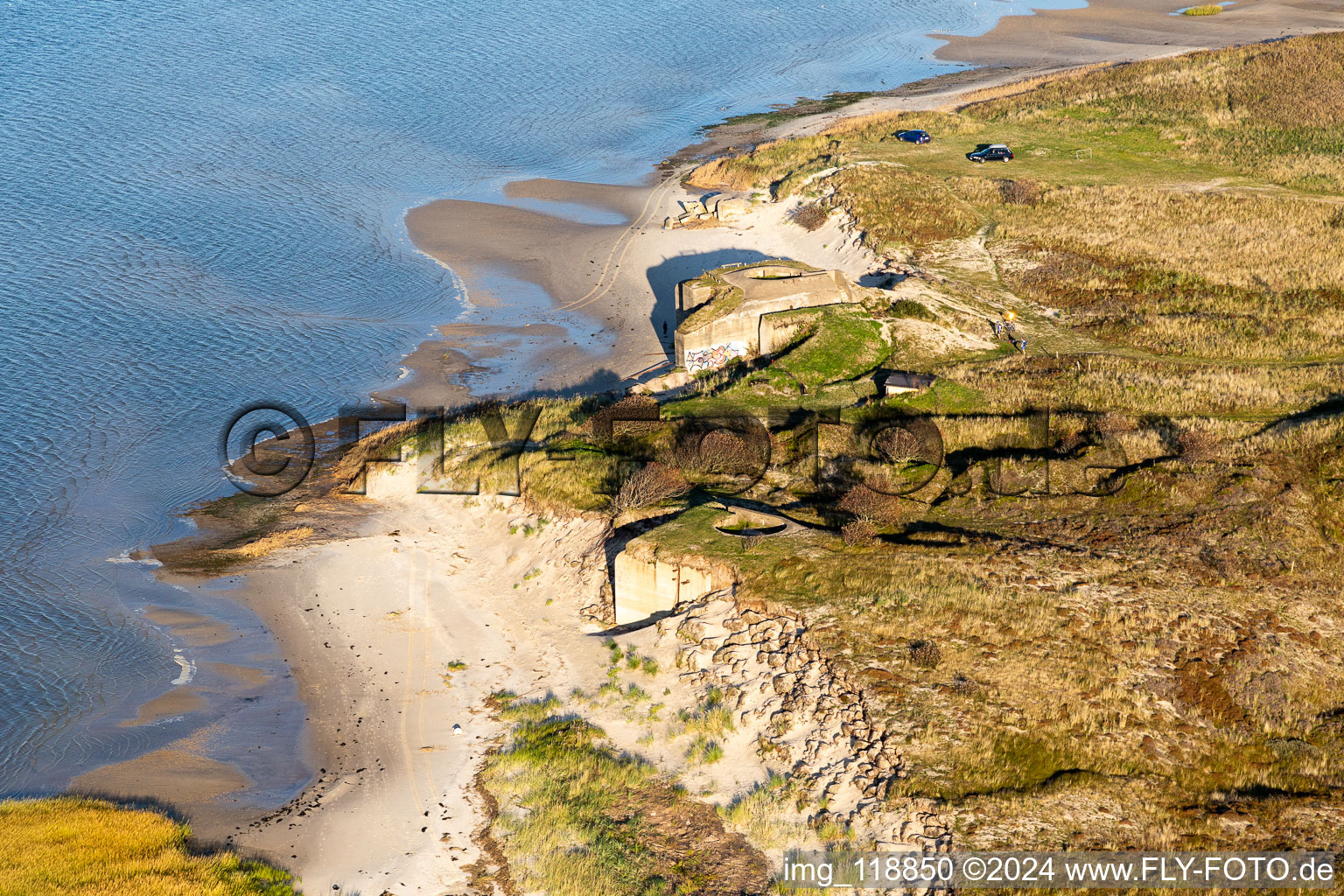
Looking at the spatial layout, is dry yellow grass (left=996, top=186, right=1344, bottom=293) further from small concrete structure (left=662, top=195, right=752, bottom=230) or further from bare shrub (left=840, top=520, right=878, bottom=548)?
bare shrub (left=840, top=520, right=878, bottom=548)

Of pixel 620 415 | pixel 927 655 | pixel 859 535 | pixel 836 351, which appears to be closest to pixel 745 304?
pixel 836 351

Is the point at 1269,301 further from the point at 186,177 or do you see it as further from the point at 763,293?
the point at 186,177

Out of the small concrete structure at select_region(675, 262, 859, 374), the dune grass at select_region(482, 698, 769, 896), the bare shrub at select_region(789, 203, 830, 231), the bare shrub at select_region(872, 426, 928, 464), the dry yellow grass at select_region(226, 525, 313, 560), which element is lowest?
the dune grass at select_region(482, 698, 769, 896)

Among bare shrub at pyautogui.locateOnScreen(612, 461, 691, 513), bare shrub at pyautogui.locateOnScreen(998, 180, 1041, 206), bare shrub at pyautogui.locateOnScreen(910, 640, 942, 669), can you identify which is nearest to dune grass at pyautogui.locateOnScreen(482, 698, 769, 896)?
bare shrub at pyautogui.locateOnScreen(910, 640, 942, 669)

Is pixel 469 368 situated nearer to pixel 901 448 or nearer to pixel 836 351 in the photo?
pixel 836 351

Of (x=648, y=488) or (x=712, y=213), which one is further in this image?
(x=712, y=213)
